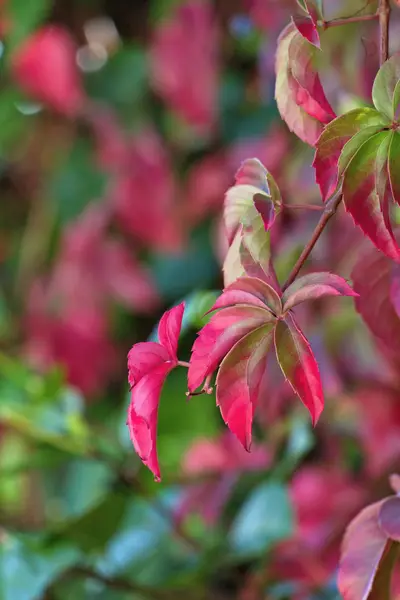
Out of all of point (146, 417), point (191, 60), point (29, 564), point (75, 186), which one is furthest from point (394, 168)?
point (75, 186)

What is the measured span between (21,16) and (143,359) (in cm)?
78

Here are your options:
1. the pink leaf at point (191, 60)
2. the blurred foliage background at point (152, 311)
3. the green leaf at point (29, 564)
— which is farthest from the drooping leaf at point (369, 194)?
the pink leaf at point (191, 60)

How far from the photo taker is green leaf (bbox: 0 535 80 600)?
0.54m

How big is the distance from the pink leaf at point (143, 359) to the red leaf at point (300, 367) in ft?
0.13

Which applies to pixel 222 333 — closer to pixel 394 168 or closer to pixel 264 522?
pixel 394 168

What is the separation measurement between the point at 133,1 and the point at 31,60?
18 cm

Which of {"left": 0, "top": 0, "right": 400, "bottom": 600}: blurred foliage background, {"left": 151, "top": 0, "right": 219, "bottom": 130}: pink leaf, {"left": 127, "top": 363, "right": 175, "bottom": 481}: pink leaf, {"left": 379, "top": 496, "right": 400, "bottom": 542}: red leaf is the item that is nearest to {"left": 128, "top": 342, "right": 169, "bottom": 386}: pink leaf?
{"left": 127, "top": 363, "right": 175, "bottom": 481}: pink leaf

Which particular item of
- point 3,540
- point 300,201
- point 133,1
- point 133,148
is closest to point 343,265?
point 300,201

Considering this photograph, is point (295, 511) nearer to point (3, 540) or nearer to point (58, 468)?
point (3, 540)

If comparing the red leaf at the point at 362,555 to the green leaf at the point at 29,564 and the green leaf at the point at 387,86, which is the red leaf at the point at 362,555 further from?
the green leaf at the point at 29,564

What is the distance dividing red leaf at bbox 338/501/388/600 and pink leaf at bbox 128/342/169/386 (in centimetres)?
11

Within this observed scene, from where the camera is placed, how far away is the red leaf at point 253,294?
269mm

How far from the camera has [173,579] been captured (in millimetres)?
567

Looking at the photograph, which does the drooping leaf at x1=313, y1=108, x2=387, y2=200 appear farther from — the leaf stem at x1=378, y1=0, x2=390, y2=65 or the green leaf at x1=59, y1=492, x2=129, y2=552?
the green leaf at x1=59, y1=492, x2=129, y2=552
